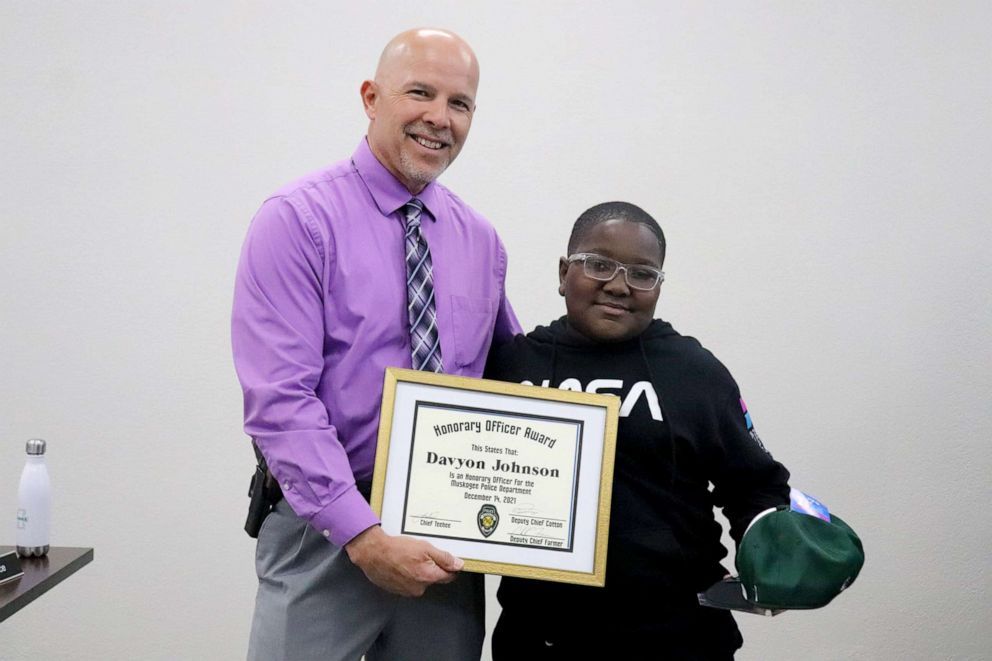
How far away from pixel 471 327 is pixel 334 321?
0.26m

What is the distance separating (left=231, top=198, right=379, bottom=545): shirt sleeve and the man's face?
0.22m

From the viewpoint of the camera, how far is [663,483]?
66.5 inches

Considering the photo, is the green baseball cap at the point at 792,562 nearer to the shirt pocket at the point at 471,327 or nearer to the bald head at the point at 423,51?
the shirt pocket at the point at 471,327

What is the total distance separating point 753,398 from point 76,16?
7.60 feet

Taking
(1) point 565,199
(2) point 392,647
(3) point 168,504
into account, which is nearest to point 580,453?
(2) point 392,647

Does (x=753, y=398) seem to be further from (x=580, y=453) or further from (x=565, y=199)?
(x=580, y=453)

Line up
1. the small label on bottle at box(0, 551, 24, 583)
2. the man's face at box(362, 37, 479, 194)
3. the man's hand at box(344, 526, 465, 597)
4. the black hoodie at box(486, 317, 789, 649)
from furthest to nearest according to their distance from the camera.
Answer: the small label on bottle at box(0, 551, 24, 583), the man's face at box(362, 37, 479, 194), the black hoodie at box(486, 317, 789, 649), the man's hand at box(344, 526, 465, 597)

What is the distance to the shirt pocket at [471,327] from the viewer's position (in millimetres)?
1788

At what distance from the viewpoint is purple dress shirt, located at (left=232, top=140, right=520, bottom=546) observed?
61.8 inches

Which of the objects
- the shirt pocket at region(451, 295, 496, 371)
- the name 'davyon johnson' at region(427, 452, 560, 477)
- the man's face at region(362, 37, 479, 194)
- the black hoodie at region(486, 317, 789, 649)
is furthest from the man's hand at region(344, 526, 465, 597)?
the man's face at region(362, 37, 479, 194)

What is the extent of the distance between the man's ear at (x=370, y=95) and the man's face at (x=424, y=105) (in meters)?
0.04

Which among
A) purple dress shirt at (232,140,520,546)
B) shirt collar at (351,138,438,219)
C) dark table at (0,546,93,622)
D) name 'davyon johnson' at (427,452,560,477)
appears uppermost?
shirt collar at (351,138,438,219)

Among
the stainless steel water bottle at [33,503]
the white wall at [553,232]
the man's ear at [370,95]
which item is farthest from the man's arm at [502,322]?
the white wall at [553,232]

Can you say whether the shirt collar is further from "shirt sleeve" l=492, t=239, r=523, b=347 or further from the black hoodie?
the black hoodie
